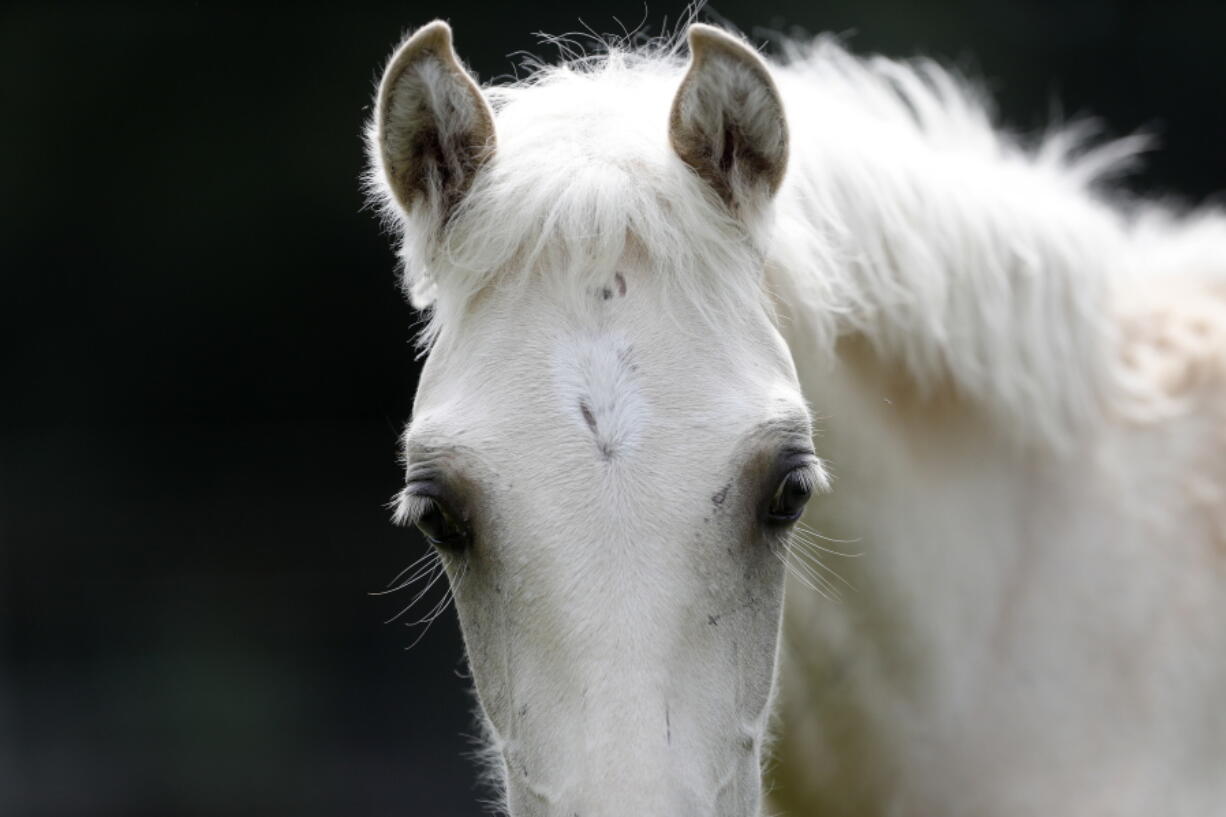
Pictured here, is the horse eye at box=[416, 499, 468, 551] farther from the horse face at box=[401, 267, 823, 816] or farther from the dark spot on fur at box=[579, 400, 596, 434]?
the dark spot on fur at box=[579, 400, 596, 434]

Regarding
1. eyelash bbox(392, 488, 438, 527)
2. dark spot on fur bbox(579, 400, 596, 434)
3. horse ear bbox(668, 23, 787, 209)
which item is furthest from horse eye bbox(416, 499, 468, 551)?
horse ear bbox(668, 23, 787, 209)

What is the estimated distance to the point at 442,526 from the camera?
174 cm

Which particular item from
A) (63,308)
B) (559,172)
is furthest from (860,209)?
(63,308)

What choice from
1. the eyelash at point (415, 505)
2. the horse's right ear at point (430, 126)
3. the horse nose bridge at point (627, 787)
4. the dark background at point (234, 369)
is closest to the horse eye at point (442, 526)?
the eyelash at point (415, 505)

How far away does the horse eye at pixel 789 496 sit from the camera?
170cm

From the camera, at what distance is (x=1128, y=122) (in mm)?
8469

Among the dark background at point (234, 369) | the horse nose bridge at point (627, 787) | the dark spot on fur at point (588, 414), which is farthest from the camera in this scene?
the dark background at point (234, 369)

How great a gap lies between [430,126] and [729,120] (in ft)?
1.34

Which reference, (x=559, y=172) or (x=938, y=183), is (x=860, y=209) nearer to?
(x=938, y=183)

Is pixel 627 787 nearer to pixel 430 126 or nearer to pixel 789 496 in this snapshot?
pixel 789 496

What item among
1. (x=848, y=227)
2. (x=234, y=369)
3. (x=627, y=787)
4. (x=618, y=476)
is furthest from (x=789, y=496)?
(x=234, y=369)

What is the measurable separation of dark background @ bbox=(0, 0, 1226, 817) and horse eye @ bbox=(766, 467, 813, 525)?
6.29 m

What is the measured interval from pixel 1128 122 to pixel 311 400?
5680 mm

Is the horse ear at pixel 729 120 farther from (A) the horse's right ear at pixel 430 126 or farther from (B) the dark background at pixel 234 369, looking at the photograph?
(B) the dark background at pixel 234 369
